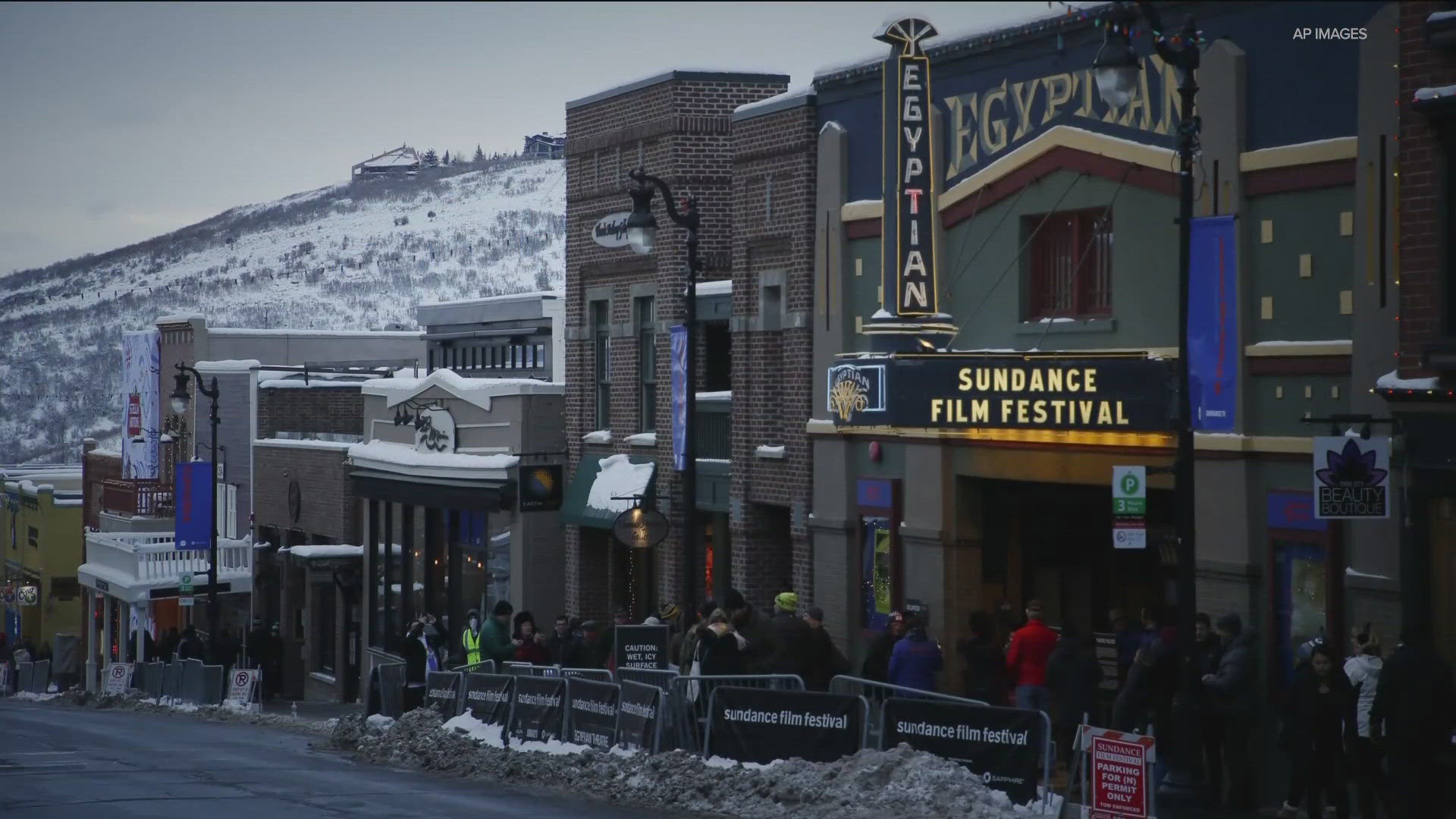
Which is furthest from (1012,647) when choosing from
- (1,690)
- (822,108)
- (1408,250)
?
(1,690)

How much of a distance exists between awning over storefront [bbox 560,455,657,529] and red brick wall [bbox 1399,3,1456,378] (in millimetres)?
15034

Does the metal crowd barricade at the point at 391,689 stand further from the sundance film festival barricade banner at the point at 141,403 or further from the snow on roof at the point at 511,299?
the sundance film festival barricade banner at the point at 141,403

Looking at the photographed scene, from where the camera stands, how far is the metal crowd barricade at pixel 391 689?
2447cm

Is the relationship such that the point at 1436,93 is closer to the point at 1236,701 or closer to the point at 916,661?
the point at 1236,701

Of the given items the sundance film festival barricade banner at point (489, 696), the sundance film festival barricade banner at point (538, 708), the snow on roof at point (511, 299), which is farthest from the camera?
the snow on roof at point (511, 299)

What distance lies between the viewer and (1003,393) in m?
19.6

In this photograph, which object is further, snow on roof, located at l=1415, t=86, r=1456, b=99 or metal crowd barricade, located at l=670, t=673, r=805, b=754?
metal crowd barricade, located at l=670, t=673, r=805, b=754

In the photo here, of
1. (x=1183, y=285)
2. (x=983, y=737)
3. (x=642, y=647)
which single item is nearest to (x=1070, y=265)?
(x=1183, y=285)

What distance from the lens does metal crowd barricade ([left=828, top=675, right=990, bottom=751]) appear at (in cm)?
1554

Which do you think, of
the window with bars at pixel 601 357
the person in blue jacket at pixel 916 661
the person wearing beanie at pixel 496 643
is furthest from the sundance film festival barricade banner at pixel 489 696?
the window with bars at pixel 601 357

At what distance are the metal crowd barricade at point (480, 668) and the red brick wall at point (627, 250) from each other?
5.58m

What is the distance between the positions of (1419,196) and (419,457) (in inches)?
859

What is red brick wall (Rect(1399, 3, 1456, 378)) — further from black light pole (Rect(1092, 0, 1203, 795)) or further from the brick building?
black light pole (Rect(1092, 0, 1203, 795))

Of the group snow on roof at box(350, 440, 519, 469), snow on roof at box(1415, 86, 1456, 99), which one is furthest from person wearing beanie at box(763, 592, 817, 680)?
snow on roof at box(350, 440, 519, 469)
